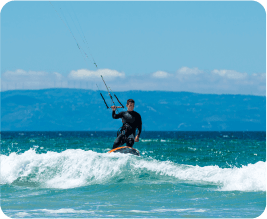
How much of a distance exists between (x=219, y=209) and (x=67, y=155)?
723 cm

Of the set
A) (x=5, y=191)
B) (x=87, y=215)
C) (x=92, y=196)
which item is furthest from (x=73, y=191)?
(x=87, y=215)

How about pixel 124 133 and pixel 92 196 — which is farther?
pixel 124 133

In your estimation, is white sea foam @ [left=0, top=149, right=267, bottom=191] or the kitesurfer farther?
the kitesurfer

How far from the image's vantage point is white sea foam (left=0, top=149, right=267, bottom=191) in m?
13.5

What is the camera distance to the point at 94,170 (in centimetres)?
1434

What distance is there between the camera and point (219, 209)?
9.73 meters

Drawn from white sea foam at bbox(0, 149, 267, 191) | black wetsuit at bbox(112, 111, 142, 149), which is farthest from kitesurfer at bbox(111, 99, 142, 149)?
white sea foam at bbox(0, 149, 267, 191)

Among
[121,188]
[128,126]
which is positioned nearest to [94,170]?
[121,188]

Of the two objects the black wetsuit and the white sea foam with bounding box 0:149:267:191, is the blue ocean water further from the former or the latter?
the black wetsuit

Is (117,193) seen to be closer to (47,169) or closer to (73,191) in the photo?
(73,191)

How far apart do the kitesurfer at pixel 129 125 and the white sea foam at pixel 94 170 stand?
25.0 inches

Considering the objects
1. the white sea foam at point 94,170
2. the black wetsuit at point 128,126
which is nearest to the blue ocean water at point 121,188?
the white sea foam at point 94,170

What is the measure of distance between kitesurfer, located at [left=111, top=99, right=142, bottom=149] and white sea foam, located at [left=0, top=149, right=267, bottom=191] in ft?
2.09

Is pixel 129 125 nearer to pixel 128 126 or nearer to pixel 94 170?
pixel 128 126
